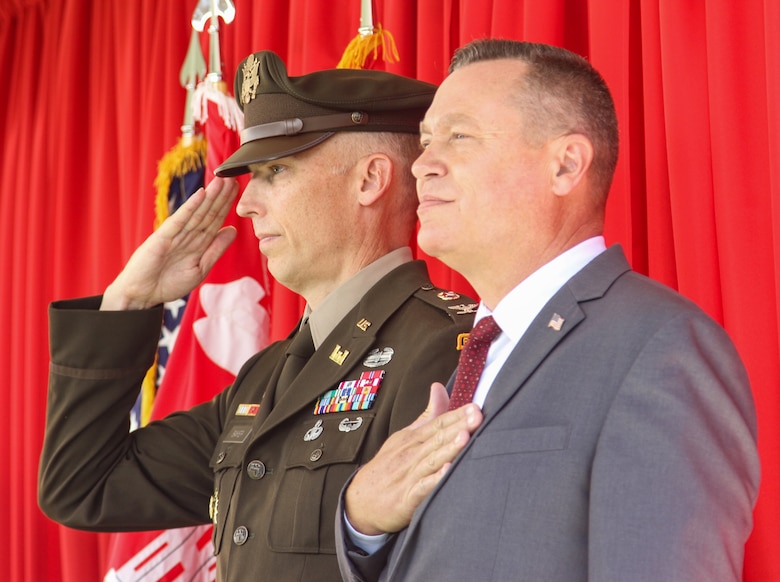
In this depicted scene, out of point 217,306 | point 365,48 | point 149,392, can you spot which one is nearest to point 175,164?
point 217,306

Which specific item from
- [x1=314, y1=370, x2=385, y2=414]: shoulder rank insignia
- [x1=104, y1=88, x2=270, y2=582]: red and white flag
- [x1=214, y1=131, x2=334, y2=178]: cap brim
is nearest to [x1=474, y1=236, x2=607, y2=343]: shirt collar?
[x1=314, y1=370, x2=385, y2=414]: shoulder rank insignia

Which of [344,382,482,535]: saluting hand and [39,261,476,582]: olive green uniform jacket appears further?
[39,261,476,582]: olive green uniform jacket

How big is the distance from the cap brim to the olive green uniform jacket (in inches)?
10.9

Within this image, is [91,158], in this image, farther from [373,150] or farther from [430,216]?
[430,216]

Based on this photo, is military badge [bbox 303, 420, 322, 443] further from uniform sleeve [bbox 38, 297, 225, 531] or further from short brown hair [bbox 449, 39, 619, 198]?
short brown hair [bbox 449, 39, 619, 198]

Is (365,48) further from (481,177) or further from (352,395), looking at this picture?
(481,177)

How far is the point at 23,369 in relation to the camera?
3656 mm

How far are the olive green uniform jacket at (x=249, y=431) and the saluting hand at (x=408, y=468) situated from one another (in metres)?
0.20

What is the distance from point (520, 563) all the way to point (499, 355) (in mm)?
290

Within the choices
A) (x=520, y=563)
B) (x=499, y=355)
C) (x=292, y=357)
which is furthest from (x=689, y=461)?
(x=292, y=357)

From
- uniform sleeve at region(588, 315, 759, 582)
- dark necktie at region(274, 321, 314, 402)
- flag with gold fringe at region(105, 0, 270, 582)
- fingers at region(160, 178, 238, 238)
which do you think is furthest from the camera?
flag with gold fringe at region(105, 0, 270, 582)

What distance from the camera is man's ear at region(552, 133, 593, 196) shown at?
1308 mm

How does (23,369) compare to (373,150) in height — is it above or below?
below

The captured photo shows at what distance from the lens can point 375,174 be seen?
1.87 meters
